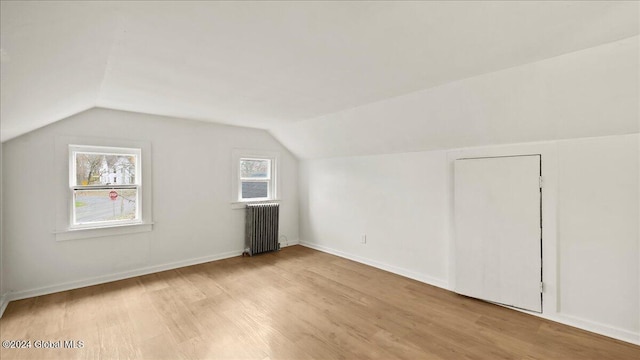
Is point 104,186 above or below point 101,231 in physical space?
above

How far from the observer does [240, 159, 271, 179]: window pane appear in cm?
505

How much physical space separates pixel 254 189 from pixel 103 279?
251 centimetres

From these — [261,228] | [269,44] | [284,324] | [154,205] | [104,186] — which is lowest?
[284,324]

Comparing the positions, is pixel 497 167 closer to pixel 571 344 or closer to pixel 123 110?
pixel 571 344

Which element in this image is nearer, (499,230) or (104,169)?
(499,230)

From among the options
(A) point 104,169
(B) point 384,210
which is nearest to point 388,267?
(B) point 384,210

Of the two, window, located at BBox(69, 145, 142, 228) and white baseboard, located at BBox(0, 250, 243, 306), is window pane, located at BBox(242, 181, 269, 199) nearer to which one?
white baseboard, located at BBox(0, 250, 243, 306)

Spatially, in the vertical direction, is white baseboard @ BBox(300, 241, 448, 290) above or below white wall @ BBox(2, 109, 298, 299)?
below

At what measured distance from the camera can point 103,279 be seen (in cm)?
358

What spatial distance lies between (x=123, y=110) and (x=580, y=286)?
217 inches

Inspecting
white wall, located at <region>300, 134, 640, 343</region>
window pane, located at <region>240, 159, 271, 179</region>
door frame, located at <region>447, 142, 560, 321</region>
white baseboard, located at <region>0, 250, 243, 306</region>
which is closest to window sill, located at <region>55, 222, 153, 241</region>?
white baseboard, located at <region>0, 250, 243, 306</region>

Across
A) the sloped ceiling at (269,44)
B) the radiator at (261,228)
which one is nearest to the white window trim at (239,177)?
the radiator at (261,228)

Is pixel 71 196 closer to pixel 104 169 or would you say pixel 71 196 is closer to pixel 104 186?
pixel 104 186

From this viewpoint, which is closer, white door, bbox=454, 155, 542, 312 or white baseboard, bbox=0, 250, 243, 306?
white door, bbox=454, 155, 542, 312
